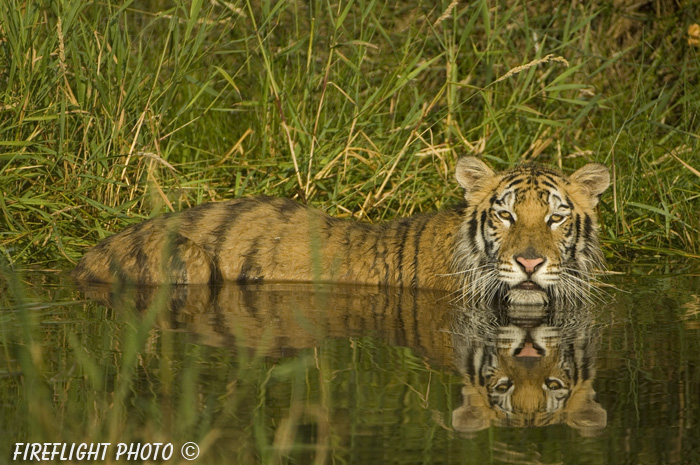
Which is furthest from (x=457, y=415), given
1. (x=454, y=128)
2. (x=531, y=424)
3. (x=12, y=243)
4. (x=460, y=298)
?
(x=454, y=128)

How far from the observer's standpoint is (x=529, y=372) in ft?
12.1

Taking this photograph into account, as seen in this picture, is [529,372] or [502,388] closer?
[502,388]

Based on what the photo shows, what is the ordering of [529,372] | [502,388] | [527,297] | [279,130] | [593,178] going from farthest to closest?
[279,130], [593,178], [527,297], [529,372], [502,388]

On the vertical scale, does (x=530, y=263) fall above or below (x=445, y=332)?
above

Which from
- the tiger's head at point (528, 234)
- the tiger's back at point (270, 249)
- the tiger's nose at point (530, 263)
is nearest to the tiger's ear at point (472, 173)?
the tiger's head at point (528, 234)

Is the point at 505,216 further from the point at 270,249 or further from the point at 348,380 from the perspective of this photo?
the point at 348,380

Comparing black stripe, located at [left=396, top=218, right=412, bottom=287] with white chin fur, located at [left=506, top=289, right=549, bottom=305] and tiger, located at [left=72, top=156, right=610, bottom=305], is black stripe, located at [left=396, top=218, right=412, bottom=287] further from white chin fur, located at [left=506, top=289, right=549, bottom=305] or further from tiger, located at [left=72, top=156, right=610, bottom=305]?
white chin fur, located at [left=506, top=289, right=549, bottom=305]

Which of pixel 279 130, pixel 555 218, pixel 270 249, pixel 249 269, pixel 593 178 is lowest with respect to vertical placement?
pixel 249 269

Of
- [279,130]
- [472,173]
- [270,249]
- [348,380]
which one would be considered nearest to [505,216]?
[472,173]

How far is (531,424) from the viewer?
9.94ft

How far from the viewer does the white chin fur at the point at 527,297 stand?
5.30m

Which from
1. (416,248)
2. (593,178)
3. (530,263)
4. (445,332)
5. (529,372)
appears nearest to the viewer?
(529,372)

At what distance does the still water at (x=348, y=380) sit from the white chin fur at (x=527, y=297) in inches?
3.9

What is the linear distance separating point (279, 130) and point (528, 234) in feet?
8.98
